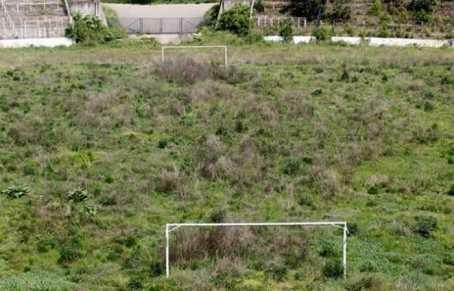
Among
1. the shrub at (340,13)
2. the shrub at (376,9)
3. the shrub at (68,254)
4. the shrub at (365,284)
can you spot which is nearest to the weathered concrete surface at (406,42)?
the shrub at (376,9)

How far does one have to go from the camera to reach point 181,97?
3622 cm

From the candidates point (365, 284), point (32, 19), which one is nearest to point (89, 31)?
point (32, 19)

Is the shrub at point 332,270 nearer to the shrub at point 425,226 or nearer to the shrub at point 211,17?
the shrub at point 425,226

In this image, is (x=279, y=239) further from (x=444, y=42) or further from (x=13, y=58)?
(x=444, y=42)

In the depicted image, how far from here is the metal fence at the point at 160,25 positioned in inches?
2506

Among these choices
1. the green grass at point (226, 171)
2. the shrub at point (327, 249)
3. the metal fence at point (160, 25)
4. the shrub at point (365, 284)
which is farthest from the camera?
the metal fence at point (160, 25)

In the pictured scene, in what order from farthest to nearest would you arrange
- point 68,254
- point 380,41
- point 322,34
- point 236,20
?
point 236,20 < point 380,41 < point 322,34 < point 68,254

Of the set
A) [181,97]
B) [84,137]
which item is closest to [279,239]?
[84,137]

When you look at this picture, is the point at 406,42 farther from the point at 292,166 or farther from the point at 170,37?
the point at 292,166

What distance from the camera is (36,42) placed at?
183 ft

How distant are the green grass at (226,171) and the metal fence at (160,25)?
19144 millimetres

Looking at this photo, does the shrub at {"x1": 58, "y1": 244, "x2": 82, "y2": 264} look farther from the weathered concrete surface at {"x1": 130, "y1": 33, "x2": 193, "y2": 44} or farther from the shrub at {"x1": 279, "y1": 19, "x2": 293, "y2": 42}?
the weathered concrete surface at {"x1": 130, "y1": 33, "x2": 193, "y2": 44}

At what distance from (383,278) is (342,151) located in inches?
415

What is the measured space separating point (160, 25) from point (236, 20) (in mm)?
7852
